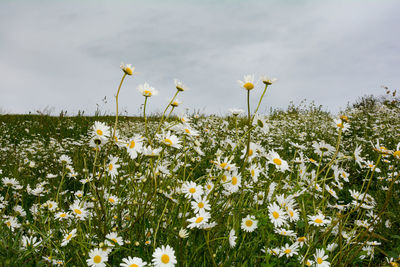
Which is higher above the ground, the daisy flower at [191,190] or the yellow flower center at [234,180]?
the yellow flower center at [234,180]

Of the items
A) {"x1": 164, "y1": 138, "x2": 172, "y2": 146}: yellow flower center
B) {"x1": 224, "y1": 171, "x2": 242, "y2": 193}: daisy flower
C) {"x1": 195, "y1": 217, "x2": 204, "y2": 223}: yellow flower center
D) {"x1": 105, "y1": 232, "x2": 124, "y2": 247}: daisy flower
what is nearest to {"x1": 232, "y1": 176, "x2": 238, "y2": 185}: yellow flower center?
{"x1": 224, "y1": 171, "x2": 242, "y2": 193}: daisy flower

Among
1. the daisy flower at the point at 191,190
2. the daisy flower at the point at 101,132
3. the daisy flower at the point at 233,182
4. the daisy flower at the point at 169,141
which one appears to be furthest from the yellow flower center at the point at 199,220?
the daisy flower at the point at 101,132

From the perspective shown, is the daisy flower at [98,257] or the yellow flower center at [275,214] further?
the yellow flower center at [275,214]

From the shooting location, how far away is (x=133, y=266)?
4.36ft

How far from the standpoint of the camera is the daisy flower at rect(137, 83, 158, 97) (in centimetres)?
178

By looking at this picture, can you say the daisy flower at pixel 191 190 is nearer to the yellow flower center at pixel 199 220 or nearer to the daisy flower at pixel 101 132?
the yellow flower center at pixel 199 220

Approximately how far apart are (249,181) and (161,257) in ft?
3.99

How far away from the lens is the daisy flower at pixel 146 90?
1.78 metres

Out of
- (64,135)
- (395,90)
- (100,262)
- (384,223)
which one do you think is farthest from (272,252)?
(395,90)

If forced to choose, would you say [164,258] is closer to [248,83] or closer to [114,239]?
[114,239]

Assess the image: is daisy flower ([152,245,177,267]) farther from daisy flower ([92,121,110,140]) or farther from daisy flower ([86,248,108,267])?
daisy flower ([92,121,110,140])

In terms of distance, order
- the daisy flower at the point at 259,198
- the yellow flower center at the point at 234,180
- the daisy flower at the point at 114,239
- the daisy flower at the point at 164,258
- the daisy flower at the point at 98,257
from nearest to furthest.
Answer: the daisy flower at the point at 164,258 < the daisy flower at the point at 98,257 < the daisy flower at the point at 114,239 < the yellow flower center at the point at 234,180 < the daisy flower at the point at 259,198

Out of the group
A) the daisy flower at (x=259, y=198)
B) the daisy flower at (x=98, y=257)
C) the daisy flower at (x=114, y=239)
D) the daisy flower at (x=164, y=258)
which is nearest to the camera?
the daisy flower at (x=164, y=258)

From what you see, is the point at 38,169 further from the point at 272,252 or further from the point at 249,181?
the point at 272,252
